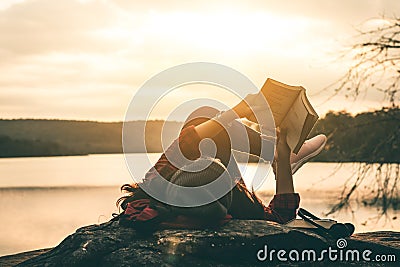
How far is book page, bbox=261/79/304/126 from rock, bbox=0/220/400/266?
32.1 inches

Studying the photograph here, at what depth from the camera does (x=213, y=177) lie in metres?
4.36

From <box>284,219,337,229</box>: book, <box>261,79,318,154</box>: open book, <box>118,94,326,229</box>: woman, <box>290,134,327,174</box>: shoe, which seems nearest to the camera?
<box>118,94,326,229</box>: woman

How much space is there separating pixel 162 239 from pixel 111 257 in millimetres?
338

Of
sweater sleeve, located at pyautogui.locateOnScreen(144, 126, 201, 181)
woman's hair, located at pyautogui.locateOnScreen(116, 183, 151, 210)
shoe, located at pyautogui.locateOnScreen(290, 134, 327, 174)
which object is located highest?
shoe, located at pyautogui.locateOnScreen(290, 134, 327, 174)

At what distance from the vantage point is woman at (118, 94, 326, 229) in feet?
14.3

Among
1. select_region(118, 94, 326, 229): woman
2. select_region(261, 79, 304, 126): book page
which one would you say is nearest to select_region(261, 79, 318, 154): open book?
select_region(261, 79, 304, 126): book page

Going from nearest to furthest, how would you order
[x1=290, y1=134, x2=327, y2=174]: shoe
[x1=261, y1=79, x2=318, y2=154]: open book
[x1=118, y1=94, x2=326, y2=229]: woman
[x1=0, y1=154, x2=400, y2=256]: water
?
[x1=118, y1=94, x2=326, y2=229]: woman → [x1=261, y1=79, x2=318, y2=154]: open book → [x1=290, y1=134, x2=327, y2=174]: shoe → [x1=0, y1=154, x2=400, y2=256]: water

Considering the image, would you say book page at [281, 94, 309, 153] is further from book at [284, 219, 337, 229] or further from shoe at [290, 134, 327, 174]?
book at [284, 219, 337, 229]

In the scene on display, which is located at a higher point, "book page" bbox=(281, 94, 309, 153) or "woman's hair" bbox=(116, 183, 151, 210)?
"book page" bbox=(281, 94, 309, 153)

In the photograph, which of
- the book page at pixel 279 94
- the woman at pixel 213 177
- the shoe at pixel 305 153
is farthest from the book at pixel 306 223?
the book page at pixel 279 94

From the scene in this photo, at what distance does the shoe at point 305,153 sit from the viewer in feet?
16.3

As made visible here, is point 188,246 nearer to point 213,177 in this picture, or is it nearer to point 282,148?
point 213,177

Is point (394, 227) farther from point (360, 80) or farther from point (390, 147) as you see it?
point (360, 80)

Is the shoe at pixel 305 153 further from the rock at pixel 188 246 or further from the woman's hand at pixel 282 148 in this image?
the rock at pixel 188 246
